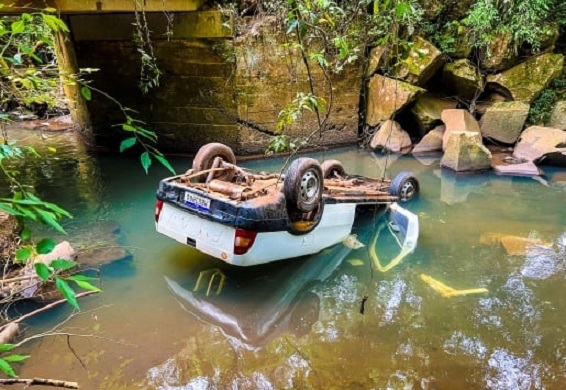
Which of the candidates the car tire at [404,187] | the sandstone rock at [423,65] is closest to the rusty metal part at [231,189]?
the car tire at [404,187]

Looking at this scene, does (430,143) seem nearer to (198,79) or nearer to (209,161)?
(198,79)

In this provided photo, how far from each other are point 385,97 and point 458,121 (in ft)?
5.68

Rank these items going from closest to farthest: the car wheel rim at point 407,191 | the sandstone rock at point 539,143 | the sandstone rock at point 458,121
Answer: the car wheel rim at point 407,191
the sandstone rock at point 539,143
the sandstone rock at point 458,121

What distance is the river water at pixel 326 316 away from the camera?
12.1ft

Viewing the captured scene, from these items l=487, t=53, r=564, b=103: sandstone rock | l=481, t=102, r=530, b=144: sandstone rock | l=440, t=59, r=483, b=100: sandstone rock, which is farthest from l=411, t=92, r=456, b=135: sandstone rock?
l=487, t=53, r=564, b=103: sandstone rock

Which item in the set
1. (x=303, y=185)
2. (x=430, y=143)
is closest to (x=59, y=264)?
(x=303, y=185)

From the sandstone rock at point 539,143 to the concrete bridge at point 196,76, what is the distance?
12.9ft

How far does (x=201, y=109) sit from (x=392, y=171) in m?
4.23

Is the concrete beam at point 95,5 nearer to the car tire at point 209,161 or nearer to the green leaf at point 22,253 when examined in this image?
the car tire at point 209,161

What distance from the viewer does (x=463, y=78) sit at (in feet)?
35.3

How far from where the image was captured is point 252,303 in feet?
15.5

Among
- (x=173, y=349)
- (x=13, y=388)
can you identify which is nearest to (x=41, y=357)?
(x=13, y=388)

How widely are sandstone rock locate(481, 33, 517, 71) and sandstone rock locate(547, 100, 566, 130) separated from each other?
1483mm

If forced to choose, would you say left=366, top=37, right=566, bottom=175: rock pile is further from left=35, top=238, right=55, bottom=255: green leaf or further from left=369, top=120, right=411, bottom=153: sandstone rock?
left=35, top=238, right=55, bottom=255: green leaf
